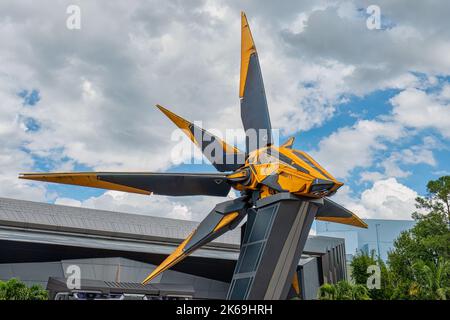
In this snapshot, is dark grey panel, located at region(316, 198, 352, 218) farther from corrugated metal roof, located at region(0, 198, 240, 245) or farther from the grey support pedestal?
corrugated metal roof, located at region(0, 198, 240, 245)

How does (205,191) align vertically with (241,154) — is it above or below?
below

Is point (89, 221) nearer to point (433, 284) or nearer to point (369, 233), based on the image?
point (433, 284)

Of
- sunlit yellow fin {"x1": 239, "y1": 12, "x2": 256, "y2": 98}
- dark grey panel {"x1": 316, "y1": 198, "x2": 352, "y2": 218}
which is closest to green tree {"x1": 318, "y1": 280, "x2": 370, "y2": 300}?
Answer: dark grey panel {"x1": 316, "y1": 198, "x2": 352, "y2": 218}

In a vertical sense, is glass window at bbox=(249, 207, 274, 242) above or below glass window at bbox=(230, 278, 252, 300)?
above

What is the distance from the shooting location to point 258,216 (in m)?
17.9

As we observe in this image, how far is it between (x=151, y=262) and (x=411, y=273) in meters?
26.6

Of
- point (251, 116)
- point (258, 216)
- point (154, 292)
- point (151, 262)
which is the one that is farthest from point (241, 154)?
point (151, 262)

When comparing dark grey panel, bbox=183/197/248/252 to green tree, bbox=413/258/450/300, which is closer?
dark grey panel, bbox=183/197/248/252

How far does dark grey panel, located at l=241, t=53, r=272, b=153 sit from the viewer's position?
19.6 m

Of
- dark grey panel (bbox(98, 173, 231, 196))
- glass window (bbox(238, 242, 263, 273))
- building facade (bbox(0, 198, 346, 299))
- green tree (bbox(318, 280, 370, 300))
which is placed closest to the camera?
glass window (bbox(238, 242, 263, 273))

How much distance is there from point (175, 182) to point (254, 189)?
11.1 feet

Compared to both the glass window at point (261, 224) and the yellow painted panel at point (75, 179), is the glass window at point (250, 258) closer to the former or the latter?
the glass window at point (261, 224)

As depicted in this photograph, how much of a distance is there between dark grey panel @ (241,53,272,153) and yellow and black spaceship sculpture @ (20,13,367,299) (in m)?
0.04
